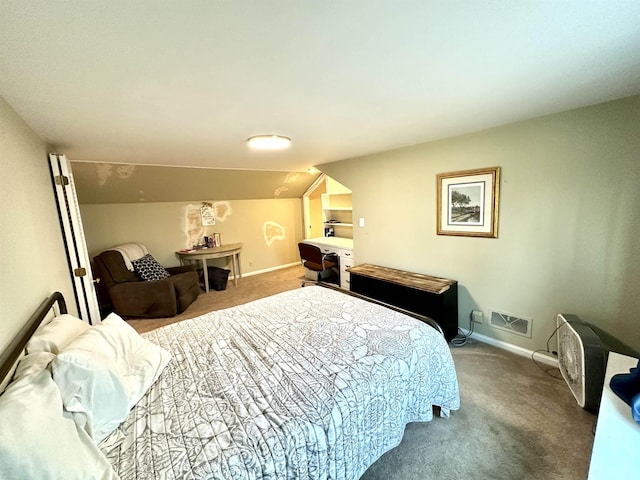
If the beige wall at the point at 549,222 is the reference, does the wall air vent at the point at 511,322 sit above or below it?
below

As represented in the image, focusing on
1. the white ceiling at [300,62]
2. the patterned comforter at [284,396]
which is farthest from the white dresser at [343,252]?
the white ceiling at [300,62]

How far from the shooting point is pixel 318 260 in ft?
13.8

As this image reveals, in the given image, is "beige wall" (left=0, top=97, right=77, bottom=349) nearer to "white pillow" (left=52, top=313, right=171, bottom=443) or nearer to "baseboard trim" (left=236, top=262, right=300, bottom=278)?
"white pillow" (left=52, top=313, right=171, bottom=443)

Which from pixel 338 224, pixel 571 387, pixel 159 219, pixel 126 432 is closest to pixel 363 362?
pixel 126 432

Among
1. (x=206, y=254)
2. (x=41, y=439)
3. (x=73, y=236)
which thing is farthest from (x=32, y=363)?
(x=206, y=254)

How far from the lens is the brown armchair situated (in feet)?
11.1

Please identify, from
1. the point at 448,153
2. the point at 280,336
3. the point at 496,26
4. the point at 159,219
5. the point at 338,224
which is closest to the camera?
the point at 496,26

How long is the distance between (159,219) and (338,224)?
3.20 metres

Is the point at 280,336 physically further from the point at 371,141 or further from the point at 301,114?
the point at 371,141

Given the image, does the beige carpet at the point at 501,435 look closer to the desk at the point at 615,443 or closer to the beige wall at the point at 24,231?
the desk at the point at 615,443

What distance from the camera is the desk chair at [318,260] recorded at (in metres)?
4.20

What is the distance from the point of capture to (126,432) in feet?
3.49

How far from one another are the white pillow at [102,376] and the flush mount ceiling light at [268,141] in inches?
70.7

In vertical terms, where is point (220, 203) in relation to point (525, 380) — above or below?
above
